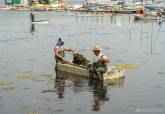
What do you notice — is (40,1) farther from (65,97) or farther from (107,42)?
(65,97)

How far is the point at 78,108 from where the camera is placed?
65.7ft

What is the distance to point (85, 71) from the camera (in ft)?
88.0

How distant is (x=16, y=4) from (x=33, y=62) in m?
155

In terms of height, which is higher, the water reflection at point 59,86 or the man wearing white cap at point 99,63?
the man wearing white cap at point 99,63

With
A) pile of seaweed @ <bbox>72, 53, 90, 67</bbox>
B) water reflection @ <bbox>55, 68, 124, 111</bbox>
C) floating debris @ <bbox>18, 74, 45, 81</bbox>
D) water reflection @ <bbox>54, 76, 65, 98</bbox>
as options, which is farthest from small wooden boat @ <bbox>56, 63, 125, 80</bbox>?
floating debris @ <bbox>18, 74, 45, 81</bbox>

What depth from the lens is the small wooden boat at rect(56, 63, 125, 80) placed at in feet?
85.0

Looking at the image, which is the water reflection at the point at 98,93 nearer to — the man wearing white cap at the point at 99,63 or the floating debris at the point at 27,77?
the man wearing white cap at the point at 99,63

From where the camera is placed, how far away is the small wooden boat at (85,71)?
25.9m

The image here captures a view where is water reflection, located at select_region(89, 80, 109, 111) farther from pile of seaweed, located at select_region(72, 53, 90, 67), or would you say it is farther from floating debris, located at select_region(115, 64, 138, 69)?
floating debris, located at select_region(115, 64, 138, 69)

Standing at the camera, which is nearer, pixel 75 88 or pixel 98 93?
pixel 98 93

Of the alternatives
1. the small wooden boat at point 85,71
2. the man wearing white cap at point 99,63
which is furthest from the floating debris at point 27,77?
the man wearing white cap at point 99,63

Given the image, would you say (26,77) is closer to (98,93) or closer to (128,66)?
(98,93)

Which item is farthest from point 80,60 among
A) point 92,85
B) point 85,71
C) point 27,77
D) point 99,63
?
point 92,85

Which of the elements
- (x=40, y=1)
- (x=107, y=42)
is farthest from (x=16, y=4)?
(x=107, y=42)
